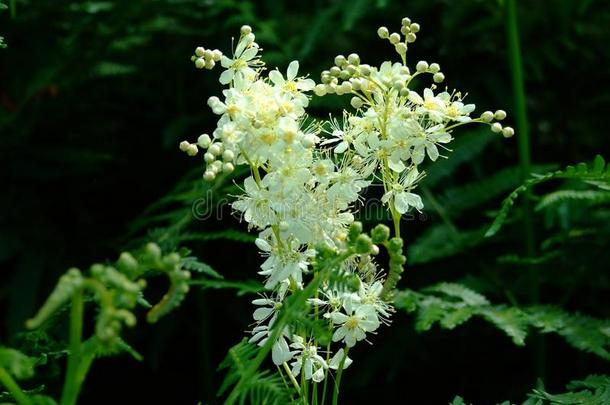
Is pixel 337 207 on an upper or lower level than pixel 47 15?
lower

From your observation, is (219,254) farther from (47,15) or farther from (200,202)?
(47,15)

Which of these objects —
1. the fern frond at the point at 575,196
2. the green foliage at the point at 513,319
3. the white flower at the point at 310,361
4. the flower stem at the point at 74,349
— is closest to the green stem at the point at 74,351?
the flower stem at the point at 74,349

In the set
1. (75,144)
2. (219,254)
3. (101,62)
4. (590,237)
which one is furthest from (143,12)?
(590,237)

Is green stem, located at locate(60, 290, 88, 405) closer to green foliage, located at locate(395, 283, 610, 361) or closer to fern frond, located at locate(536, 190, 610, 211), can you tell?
green foliage, located at locate(395, 283, 610, 361)

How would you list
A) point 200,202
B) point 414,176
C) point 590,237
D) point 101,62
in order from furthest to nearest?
point 101,62, point 590,237, point 200,202, point 414,176

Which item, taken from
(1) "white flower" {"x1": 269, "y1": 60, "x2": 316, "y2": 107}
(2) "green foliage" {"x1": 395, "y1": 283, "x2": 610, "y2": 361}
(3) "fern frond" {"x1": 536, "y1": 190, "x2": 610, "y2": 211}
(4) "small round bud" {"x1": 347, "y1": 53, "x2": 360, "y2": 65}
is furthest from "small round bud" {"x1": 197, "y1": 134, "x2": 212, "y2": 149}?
(3) "fern frond" {"x1": 536, "y1": 190, "x2": 610, "y2": 211}

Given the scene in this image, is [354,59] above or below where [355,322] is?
above

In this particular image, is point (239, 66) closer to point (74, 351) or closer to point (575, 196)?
point (74, 351)

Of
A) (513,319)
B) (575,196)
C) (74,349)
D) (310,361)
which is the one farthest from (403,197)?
(575,196)
